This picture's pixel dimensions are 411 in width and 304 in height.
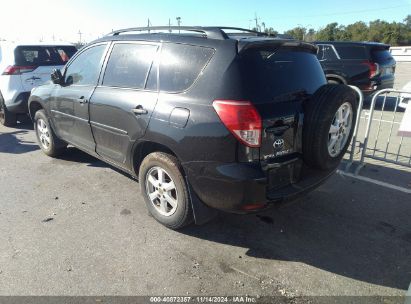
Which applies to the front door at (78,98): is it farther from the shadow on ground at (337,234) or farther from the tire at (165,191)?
the shadow on ground at (337,234)

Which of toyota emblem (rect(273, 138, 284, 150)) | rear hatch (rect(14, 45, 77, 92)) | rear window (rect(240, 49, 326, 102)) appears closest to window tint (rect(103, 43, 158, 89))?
rear window (rect(240, 49, 326, 102))

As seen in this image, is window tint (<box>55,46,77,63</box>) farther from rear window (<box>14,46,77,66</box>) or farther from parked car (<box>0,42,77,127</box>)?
parked car (<box>0,42,77,127</box>)

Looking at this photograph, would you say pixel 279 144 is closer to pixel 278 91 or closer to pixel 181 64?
pixel 278 91

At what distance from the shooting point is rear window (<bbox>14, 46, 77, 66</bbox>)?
7336mm

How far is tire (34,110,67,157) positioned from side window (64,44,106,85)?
96cm

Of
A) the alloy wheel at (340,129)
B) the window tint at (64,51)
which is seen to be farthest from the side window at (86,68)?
the window tint at (64,51)

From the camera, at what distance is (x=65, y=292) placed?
2.65m

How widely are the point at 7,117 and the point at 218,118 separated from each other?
694cm

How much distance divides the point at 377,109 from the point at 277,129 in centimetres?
839

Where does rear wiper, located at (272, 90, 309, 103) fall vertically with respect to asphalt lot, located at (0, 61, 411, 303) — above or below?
above

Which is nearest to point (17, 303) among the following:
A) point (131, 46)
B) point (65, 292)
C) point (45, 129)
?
point (65, 292)

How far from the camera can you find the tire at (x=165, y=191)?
3.17 meters

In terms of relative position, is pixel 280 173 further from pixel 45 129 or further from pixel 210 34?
pixel 45 129

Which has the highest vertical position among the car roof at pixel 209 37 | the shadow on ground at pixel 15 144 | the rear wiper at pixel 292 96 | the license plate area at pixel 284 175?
the car roof at pixel 209 37
